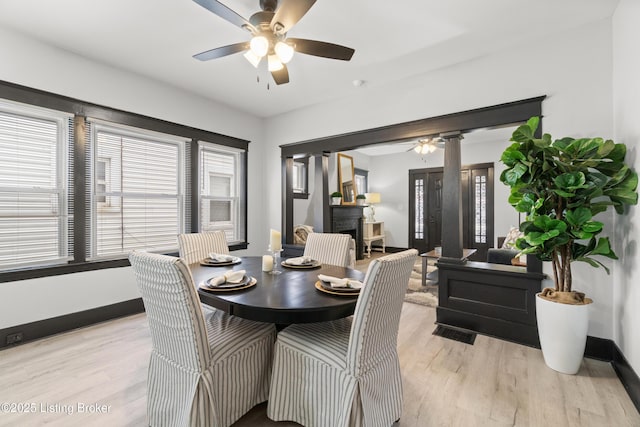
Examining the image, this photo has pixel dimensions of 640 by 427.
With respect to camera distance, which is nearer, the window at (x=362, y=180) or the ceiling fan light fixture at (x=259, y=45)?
the ceiling fan light fixture at (x=259, y=45)

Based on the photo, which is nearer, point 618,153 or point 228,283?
point 228,283

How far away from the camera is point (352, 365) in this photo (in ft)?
4.58

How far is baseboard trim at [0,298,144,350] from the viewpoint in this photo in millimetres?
2598

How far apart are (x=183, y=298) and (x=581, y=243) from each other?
120 inches

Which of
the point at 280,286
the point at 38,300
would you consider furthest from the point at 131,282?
the point at 280,286

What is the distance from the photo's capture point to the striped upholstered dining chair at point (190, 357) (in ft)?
4.55

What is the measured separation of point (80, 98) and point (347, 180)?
492 cm

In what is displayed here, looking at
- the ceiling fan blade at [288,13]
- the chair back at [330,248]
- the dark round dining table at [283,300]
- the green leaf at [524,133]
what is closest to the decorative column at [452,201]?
the green leaf at [524,133]

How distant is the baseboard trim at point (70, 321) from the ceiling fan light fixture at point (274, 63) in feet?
9.80

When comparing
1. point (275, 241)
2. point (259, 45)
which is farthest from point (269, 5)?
point (275, 241)

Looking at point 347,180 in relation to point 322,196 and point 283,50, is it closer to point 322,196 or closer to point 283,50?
point 322,196

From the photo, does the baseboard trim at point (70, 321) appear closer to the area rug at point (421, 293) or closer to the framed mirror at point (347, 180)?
the area rug at point (421, 293)

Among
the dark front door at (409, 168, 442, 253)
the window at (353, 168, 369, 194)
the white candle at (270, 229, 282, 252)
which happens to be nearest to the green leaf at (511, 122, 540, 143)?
the white candle at (270, 229, 282, 252)

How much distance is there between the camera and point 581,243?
246 cm
